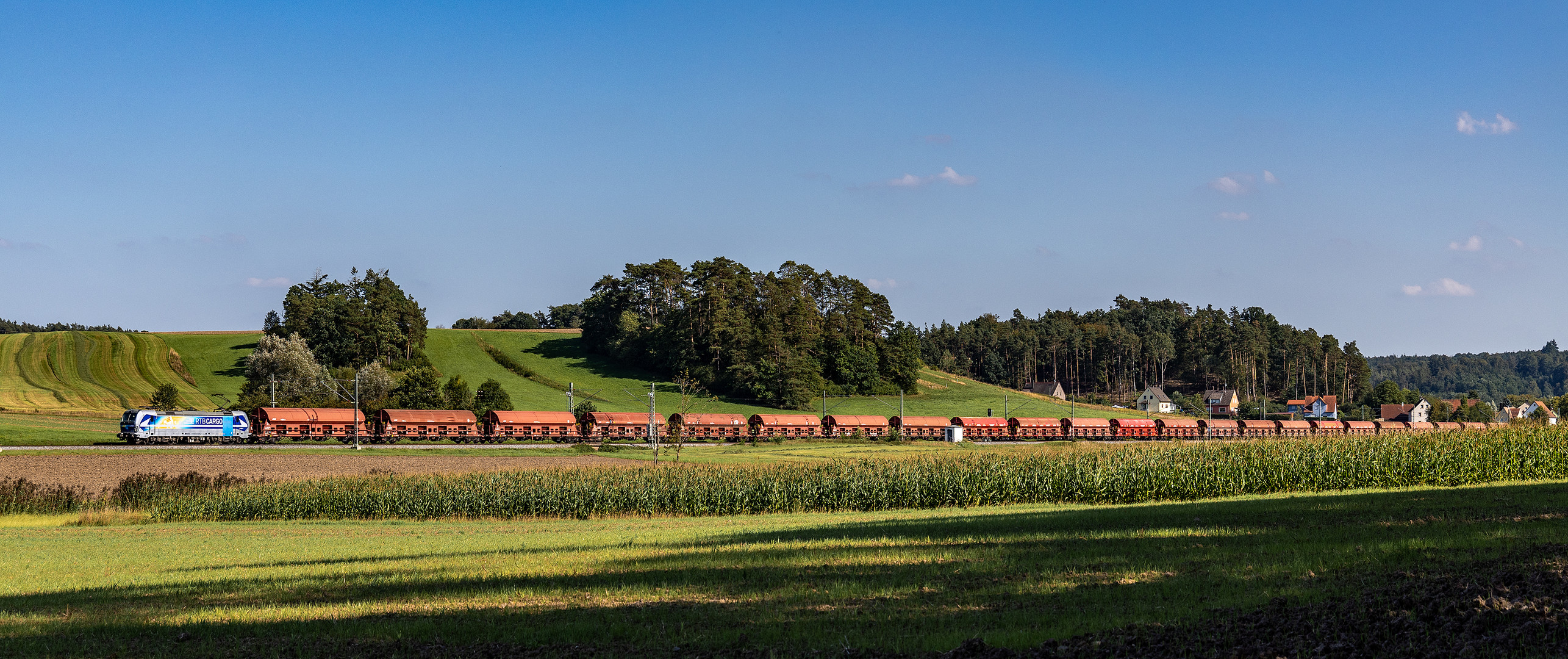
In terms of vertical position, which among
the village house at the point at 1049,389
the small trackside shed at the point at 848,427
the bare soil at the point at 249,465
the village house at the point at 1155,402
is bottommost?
the bare soil at the point at 249,465

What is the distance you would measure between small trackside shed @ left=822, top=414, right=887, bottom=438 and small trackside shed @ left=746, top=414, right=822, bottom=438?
80cm

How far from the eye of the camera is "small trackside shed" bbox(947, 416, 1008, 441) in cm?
9338

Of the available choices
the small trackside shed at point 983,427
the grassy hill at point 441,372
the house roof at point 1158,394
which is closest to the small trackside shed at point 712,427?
the grassy hill at point 441,372

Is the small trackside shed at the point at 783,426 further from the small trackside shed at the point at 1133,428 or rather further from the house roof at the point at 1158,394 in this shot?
the house roof at the point at 1158,394

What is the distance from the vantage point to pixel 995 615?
1047 cm

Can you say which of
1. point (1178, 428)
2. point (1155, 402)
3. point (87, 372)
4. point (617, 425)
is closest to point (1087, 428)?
point (1178, 428)

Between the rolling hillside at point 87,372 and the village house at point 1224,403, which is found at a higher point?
the rolling hillside at point 87,372

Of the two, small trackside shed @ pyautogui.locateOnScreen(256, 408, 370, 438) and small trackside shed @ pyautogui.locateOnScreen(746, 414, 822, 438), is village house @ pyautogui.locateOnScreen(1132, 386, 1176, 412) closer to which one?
small trackside shed @ pyautogui.locateOnScreen(746, 414, 822, 438)

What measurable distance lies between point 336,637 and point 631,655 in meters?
3.35

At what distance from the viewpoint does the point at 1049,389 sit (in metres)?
186

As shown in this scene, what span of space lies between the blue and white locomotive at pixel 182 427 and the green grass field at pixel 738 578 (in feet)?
Answer: 189

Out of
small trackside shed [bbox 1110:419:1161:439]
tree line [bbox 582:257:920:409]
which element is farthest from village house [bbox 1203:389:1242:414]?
small trackside shed [bbox 1110:419:1161:439]

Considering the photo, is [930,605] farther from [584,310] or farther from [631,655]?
[584,310]

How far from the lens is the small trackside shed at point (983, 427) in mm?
93375
